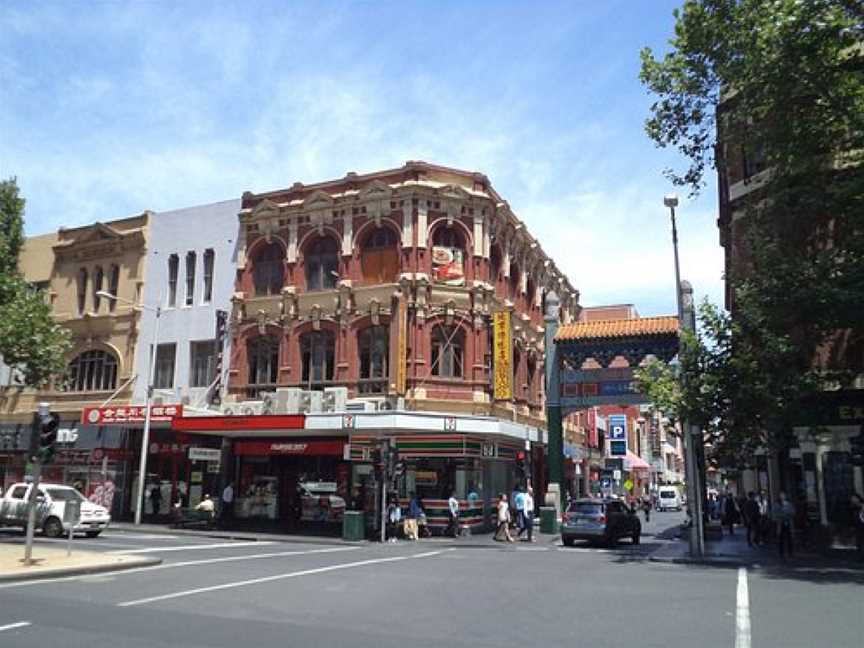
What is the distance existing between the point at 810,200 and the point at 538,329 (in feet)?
66.8

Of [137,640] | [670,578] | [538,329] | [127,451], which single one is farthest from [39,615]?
[538,329]

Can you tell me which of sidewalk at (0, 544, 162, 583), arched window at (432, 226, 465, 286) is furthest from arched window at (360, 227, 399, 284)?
sidewalk at (0, 544, 162, 583)

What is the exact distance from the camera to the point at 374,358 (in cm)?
2950

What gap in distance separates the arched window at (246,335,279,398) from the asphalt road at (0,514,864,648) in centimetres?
1303

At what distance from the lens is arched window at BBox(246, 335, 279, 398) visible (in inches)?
1235

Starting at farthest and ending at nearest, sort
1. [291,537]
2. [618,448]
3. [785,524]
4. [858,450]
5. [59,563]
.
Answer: [618,448], [291,537], [785,524], [858,450], [59,563]

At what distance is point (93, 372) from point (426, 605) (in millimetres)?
28822

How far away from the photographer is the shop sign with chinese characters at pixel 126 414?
3019 cm

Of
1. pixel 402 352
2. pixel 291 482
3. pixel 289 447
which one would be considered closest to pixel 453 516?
pixel 402 352

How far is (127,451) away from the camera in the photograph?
3409cm

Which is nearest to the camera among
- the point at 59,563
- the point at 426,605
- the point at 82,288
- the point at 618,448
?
the point at 426,605

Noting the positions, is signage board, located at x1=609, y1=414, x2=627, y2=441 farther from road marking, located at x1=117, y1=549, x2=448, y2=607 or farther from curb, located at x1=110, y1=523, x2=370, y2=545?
road marking, located at x1=117, y1=549, x2=448, y2=607

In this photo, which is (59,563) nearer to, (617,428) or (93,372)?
(93,372)

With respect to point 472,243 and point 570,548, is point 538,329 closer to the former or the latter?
point 472,243
